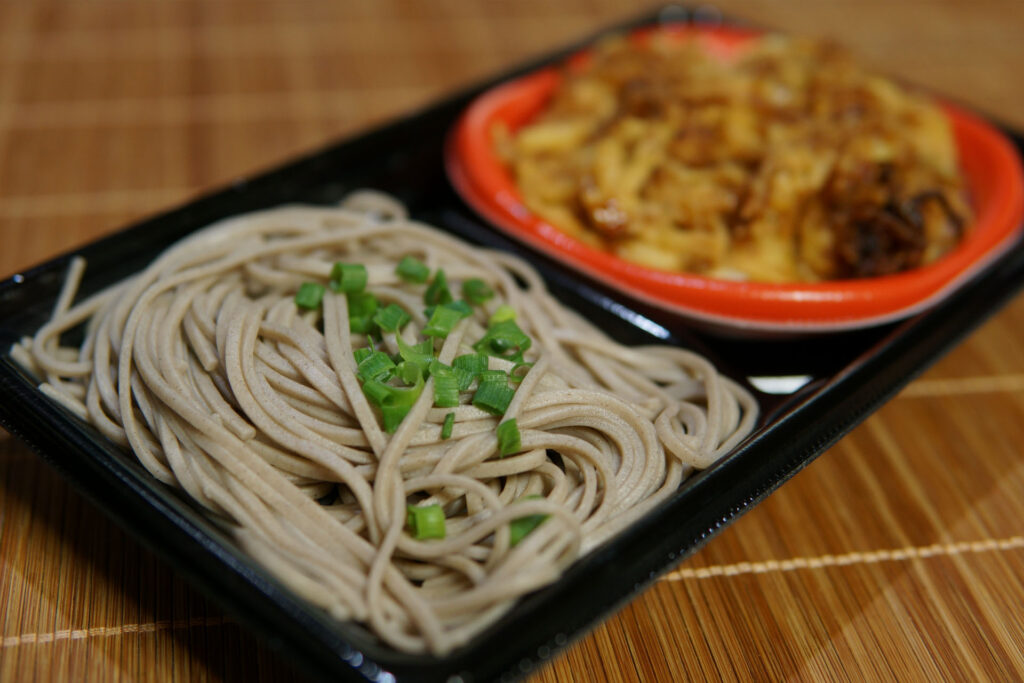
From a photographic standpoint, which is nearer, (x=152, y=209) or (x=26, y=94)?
(x=152, y=209)

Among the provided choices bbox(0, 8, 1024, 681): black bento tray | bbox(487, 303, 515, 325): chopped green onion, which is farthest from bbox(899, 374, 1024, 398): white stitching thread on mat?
bbox(487, 303, 515, 325): chopped green onion

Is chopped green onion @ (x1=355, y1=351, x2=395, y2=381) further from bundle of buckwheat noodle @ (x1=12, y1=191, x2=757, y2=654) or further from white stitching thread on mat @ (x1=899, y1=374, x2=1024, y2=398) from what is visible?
white stitching thread on mat @ (x1=899, y1=374, x2=1024, y2=398)

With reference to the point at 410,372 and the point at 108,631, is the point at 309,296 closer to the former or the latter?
the point at 410,372

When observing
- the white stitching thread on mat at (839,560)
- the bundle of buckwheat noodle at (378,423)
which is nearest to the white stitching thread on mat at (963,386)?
the white stitching thread on mat at (839,560)

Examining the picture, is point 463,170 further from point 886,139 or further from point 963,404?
point 963,404

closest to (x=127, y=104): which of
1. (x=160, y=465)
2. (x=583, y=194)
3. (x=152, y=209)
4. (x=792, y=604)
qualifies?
(x=152, y=209)

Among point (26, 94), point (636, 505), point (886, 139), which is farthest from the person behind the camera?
point (26, 94)

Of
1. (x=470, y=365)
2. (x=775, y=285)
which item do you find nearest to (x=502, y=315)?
(x=470, y=365)
